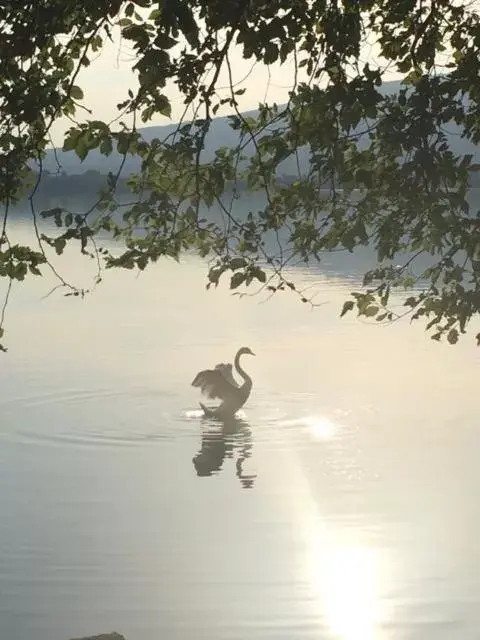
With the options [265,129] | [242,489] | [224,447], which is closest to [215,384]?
[224,447]

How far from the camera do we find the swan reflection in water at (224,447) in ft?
58.0

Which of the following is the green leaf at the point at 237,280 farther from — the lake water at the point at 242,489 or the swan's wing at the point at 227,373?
the swan's wing at the point at 227,373

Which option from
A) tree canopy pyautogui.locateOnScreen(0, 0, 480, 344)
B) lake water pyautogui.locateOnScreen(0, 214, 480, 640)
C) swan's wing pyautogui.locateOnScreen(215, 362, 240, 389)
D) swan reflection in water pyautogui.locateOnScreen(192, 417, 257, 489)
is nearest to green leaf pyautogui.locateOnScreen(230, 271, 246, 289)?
tree canopy pyautogui.locateOnScreen(0, 0, 480, 344)

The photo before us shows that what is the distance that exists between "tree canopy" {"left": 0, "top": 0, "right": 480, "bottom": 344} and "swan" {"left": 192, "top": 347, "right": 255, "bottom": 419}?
1261cm

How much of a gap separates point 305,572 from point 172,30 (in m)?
8.92

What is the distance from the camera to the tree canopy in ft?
17.9

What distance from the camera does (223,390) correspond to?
69.6 ft

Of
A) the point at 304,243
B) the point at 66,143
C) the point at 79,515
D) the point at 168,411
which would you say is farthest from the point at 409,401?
the point at 66,143

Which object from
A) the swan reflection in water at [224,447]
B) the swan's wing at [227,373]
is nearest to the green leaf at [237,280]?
the swan reflection in water at [224,447]

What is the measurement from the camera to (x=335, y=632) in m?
11.3

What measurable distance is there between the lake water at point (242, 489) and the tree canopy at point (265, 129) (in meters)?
1.36

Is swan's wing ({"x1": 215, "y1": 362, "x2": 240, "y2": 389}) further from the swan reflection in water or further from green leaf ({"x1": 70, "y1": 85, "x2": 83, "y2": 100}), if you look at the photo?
green leaf ({"x1": 70, "y1": 85, "x2": 83, "y2": 100})

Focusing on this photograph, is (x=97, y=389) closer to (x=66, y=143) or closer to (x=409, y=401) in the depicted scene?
(x=409, y=401)

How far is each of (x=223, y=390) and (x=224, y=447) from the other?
232 cm
